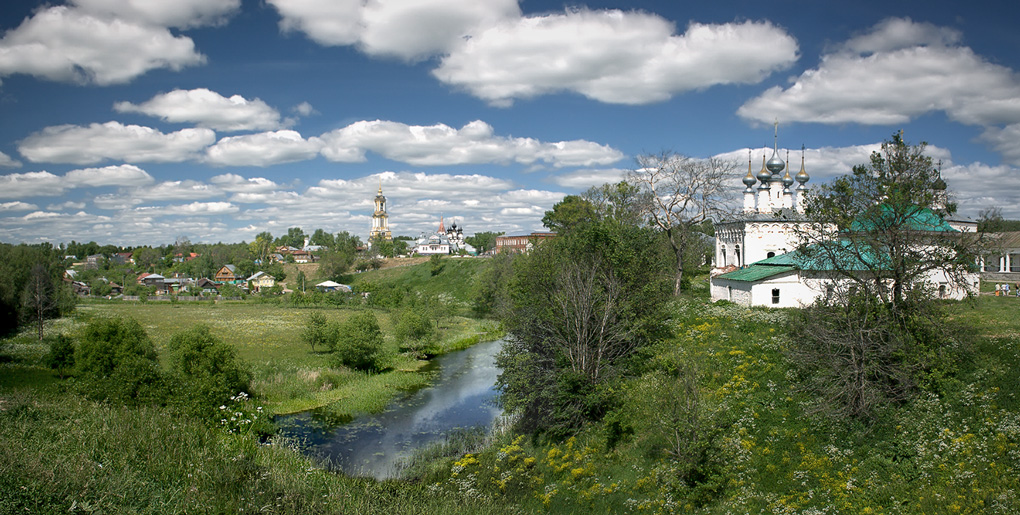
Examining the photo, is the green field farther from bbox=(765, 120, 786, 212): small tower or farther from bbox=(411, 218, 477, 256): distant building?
bbox=(411, 218, 477, 256): distant building

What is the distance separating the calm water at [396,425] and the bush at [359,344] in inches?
171

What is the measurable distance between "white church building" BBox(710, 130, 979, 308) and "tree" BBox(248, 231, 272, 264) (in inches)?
4999

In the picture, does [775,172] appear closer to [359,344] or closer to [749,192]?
[749,192]

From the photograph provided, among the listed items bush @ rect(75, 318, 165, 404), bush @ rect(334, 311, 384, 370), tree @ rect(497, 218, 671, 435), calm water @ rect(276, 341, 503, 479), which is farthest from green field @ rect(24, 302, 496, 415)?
tree @ rect(497, 218, 671, 435)

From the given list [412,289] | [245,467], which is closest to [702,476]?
[245,467]

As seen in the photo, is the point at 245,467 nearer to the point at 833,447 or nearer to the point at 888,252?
the point at 833,447

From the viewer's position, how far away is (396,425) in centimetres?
2423

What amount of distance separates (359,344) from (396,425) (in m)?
9.99

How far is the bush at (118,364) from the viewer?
19.6 m

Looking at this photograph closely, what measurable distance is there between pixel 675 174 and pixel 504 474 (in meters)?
22.7

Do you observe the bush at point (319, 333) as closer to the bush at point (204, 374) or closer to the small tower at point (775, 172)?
the bush at point (204, 374)

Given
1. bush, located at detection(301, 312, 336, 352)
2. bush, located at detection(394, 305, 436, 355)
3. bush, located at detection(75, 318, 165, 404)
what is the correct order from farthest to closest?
bush, located at detection(394, 305, 436, 355), bush, located at detection(301, 312, 336, 352), bush, located at detection(75, 318, 165, 404)

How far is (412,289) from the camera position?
→ 78562mm

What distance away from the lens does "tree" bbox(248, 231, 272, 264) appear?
14538 centimetres
